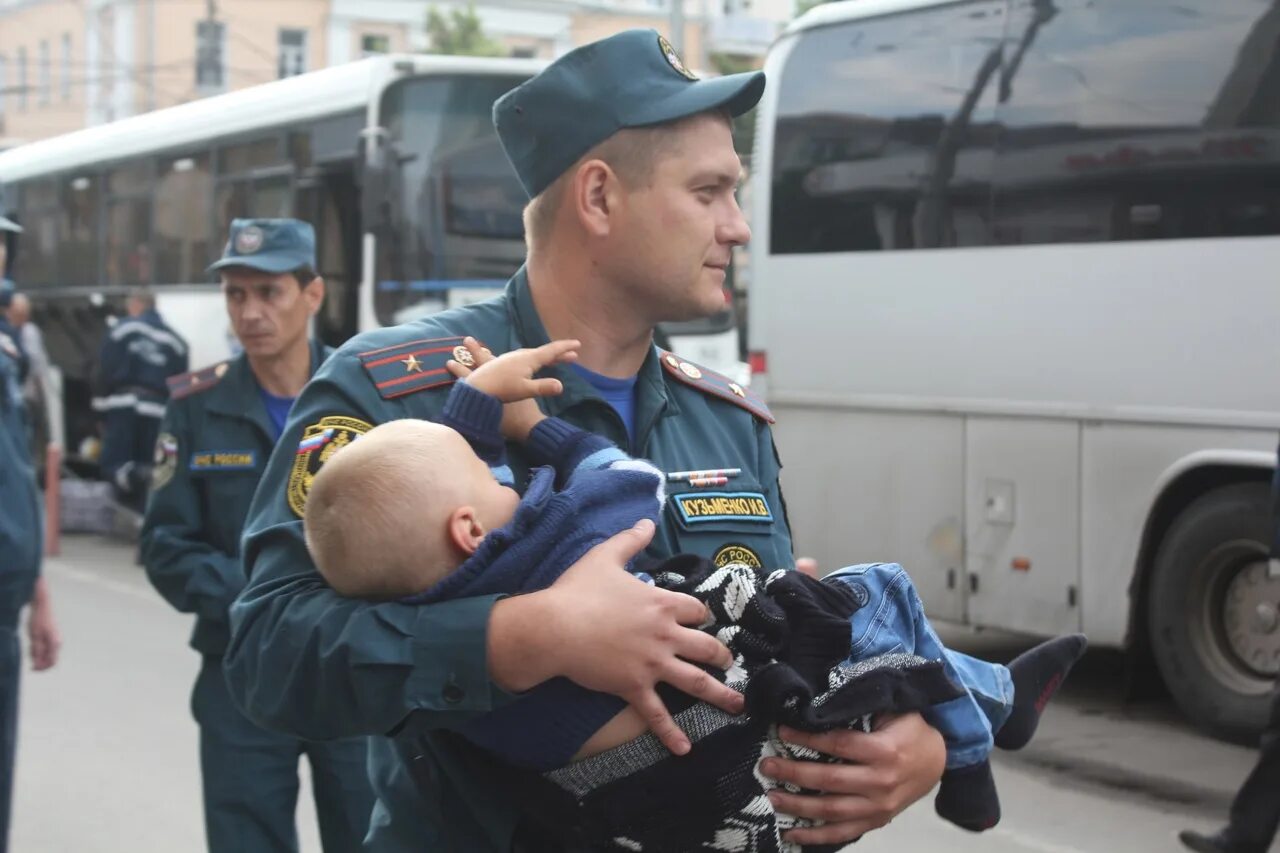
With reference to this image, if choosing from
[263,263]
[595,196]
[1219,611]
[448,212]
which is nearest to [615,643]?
[595,196]

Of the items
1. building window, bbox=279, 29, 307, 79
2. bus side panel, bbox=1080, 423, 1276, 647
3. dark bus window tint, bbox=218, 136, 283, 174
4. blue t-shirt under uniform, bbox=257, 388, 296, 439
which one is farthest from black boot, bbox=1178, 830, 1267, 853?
building window, bbox=279, 29, 307, 79

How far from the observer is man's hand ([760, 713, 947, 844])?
1985 millimetres

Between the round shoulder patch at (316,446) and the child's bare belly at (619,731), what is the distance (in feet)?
1.53

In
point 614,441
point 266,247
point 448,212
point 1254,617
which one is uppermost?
point 448,212

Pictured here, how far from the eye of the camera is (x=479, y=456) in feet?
6.96

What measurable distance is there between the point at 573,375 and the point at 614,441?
104 mm

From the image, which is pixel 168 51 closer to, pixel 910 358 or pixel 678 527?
pixel 910 358

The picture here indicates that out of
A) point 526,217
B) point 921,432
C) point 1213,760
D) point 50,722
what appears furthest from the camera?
point 921,432

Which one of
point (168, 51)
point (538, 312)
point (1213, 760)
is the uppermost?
point (168, 51)

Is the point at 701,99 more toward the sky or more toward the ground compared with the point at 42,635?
more toward the sky

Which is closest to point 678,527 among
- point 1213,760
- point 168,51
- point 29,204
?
point 1213,760

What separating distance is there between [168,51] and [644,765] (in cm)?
4573

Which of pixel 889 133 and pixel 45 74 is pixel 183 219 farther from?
pixel 45 74

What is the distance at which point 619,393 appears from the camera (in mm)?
2422
